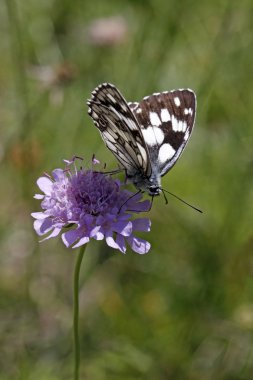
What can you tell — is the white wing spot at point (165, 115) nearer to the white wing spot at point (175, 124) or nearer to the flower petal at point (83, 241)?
the white wing spot at point (175, 124)

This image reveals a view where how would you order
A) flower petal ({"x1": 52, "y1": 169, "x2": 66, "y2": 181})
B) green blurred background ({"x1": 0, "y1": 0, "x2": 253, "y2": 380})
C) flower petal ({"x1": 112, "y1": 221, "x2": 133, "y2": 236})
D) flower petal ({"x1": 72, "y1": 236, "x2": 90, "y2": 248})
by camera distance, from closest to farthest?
flower petal ({"x1": 72, "y1": 236, "x2": 90, "y2": 248}) → flower petal ({"x1": 112, "y1": 221, "x2": 133, "y2": 236}) → flower petal ({"x1": 52, "y1": 169, "x2": 66, "y2": 181}) → green blurred background ({"x1": 0, "y1": 0, "x2": 253, "y2": 380})

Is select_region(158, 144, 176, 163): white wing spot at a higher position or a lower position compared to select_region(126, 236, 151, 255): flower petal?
higher

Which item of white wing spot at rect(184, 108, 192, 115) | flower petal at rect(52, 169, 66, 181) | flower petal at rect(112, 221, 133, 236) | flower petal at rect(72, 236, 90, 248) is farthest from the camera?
white wing spot at rect(184, 108, 192, 115)

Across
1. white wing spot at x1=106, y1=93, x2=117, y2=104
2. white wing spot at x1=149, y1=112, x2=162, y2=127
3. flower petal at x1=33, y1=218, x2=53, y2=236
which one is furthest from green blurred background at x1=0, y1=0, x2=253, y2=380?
white wing spot at x1=106, y1=93, x2=117, y2=104

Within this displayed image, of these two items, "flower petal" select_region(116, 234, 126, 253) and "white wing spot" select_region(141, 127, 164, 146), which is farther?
"white wing spot" select_region(141, 127, 164, 146)

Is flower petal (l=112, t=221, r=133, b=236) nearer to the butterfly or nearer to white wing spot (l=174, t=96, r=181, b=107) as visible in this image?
the butterfly

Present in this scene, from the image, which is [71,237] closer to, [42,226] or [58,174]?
[42,226]

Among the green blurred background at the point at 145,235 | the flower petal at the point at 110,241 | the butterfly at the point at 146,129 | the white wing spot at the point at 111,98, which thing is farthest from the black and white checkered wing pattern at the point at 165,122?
the green blurred background at the point at 145,235

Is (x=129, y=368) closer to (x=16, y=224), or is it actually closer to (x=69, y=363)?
(x=69, y=363)
